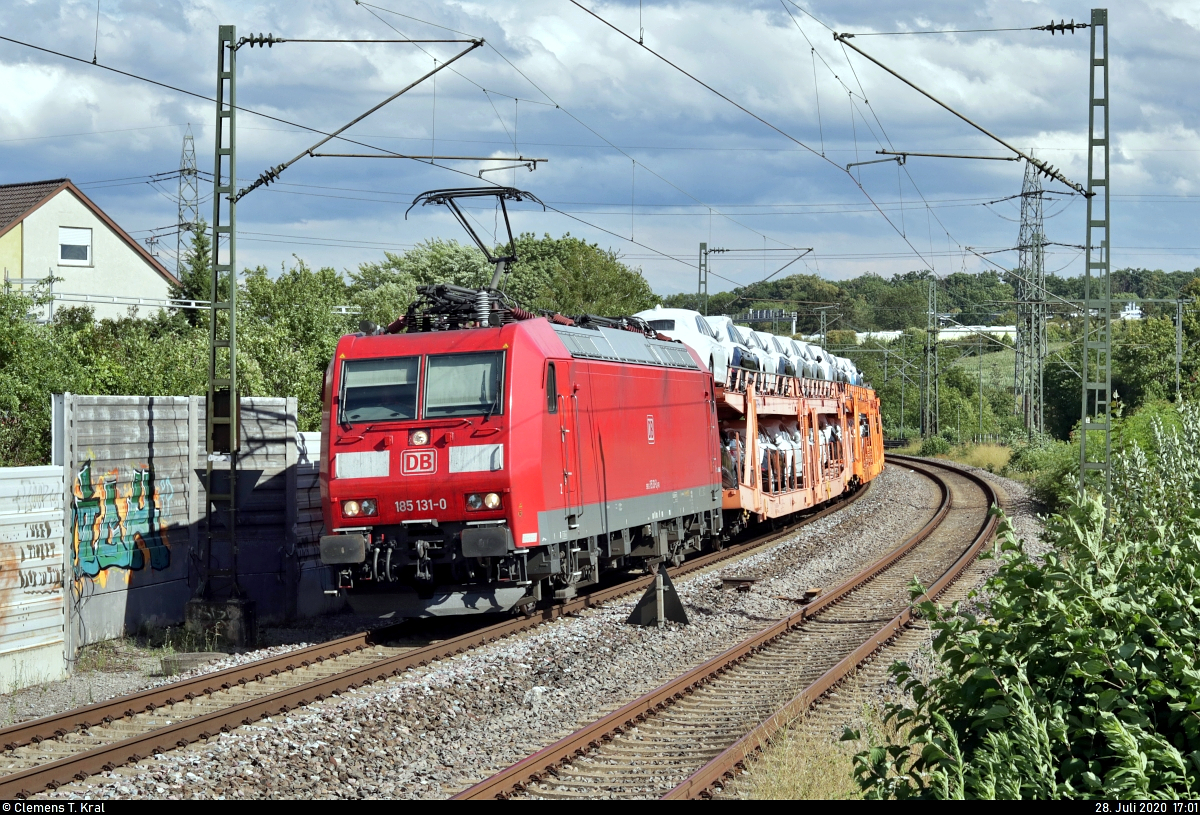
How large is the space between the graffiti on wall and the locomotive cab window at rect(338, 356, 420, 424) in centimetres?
282

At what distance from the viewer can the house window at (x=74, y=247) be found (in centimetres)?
4262

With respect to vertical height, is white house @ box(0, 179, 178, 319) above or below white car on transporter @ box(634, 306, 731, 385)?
above

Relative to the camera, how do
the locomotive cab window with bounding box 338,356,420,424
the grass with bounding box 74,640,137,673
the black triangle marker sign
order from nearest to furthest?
1. the grass with bounding box 74,640,137,673
2. the locomotive cab window with bounding box 338,356,420,424
3. the black triangle marker sign

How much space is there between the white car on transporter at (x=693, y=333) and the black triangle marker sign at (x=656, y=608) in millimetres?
8006

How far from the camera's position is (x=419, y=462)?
42.0ft

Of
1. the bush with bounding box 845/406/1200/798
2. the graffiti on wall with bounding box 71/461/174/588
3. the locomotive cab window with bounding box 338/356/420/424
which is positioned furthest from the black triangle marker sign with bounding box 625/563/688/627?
the bush with bounding box 845/406/1200/798

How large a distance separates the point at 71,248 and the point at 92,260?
94 cm

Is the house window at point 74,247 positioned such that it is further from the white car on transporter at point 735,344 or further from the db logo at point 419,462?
the db logo at point 419,462

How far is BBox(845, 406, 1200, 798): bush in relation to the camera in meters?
4.57

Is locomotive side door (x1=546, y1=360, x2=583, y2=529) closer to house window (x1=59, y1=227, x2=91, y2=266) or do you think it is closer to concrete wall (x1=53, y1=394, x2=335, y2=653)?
concrete wall (x1=53, y1=394, x2=335, y2=653)

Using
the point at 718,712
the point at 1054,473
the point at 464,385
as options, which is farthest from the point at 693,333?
the point at 1054,473

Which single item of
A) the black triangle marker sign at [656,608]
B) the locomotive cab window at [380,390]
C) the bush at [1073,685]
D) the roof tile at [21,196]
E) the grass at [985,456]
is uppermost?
the roof tile at [21,196]

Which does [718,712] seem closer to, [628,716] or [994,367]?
[628,716]

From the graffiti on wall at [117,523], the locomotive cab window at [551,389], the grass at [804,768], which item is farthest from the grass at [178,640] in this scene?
the grass at [804,768]
